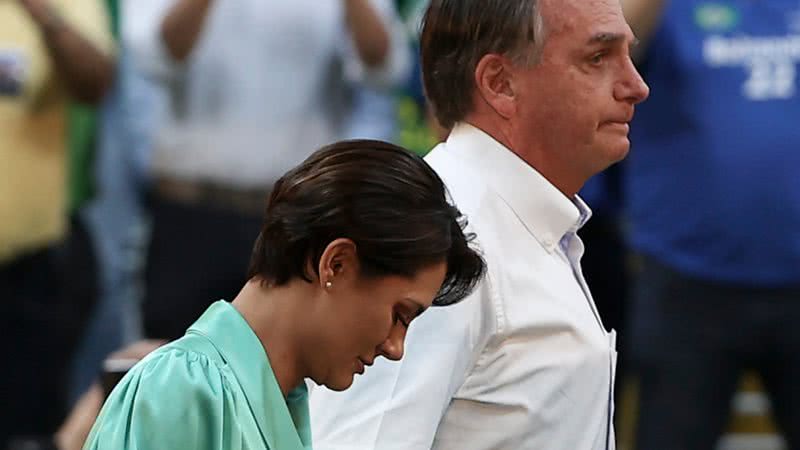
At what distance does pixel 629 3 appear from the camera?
5.02 meters

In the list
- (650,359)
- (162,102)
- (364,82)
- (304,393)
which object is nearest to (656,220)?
(650,359)

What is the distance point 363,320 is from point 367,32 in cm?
292

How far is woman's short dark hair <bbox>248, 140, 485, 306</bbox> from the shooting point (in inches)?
101

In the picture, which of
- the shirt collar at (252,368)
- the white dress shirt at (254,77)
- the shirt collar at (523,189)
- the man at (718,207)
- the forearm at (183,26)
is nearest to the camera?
the shirt collar at (252,368)

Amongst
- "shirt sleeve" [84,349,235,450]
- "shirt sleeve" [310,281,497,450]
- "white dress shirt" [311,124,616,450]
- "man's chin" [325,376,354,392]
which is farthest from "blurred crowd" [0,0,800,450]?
"shirt sleeve" [84,349,235,450]

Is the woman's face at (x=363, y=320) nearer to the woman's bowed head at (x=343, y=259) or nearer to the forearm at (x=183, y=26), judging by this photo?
the woman's bowed head at (x=343, y=259)

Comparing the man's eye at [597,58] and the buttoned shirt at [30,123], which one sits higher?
the man's eye at [597,58]

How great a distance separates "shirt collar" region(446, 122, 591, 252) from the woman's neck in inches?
26.1

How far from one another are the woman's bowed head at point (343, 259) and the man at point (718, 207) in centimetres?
246

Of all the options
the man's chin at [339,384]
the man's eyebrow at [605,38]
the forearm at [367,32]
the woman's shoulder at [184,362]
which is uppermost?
the man's eyebrow at [605,38]

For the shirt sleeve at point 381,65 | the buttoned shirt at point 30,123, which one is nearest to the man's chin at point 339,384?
the shirt sleeve at point 381,65

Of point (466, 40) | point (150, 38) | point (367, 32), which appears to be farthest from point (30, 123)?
point (466, 40)

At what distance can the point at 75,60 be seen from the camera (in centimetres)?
551

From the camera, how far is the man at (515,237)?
2939mm
